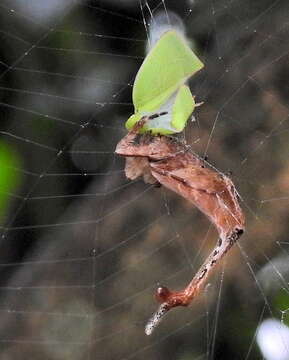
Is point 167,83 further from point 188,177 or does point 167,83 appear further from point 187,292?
point 187,292

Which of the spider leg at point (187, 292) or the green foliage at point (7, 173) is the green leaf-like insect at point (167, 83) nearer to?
the spider leg at point (187, 292)

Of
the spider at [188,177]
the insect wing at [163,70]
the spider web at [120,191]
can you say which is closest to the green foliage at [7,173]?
the spider web at [120,191]

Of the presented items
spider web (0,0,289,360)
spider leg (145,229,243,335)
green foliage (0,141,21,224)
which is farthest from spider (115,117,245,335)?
spider web (0,0,289,360)

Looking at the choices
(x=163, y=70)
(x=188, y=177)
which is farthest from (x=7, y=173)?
(x=163, y=70)

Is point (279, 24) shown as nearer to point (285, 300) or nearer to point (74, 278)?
point (285, 300)

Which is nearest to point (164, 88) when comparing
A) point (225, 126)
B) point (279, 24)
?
point (225, 126)

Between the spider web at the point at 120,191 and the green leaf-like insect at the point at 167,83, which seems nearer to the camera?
the green leaf-like insect at the point at 167,83
